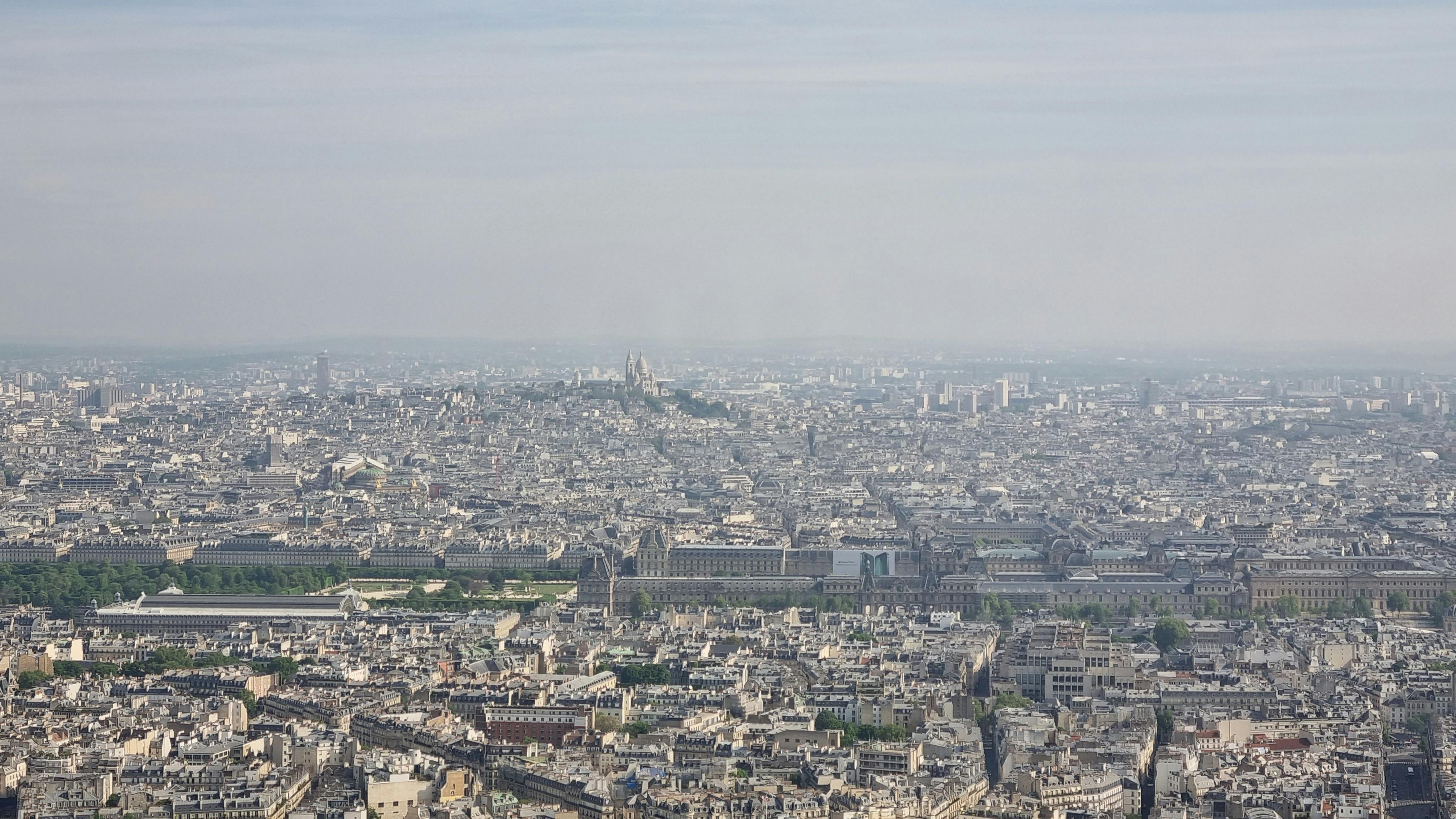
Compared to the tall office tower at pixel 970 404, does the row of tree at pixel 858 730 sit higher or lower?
higher

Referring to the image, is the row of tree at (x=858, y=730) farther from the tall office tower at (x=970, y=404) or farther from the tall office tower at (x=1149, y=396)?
the tall office tower at (x=1149, y=396)

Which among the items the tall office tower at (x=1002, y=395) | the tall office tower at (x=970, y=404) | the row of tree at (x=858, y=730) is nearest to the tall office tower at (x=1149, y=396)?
the tall office tower at (x=1002, y=395)

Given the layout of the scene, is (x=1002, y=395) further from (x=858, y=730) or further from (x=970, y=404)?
(x=858, y=730)

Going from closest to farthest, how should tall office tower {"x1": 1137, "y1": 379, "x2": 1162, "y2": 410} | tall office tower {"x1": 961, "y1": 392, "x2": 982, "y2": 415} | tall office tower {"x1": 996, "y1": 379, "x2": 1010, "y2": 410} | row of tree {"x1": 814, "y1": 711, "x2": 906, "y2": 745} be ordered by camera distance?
row of tree {"x1": 814, "y1": 711, "x2": 906, "y2": 745} < tall office tower {"x1": 961, "y1": 392, "x2": 982, "y2": 415} < tall office tower {"x1": 1137, "y1": 379, "x2": 1162, "y2": 410} < tall office tower {"x1": 996, "y1": 379, "x2": 1010, "y2": 410}

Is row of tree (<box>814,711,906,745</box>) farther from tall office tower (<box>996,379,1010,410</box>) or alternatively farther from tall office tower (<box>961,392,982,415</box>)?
tall office tower (<box>996,379,1010,410</box>)

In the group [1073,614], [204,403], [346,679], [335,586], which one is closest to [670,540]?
[335,586]

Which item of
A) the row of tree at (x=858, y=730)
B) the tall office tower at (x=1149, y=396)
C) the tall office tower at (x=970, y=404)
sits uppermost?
the row of tree at (x=858, y=730)

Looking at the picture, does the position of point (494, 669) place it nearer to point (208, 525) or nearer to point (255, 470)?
point (208, 525)

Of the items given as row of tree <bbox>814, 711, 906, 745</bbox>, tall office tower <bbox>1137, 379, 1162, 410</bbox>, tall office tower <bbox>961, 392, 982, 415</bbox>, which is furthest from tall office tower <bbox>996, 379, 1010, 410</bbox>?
row of tree <bbox>814, 711, 906, 745</bbox>

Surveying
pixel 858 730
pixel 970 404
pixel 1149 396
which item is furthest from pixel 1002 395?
pixel 858 730
